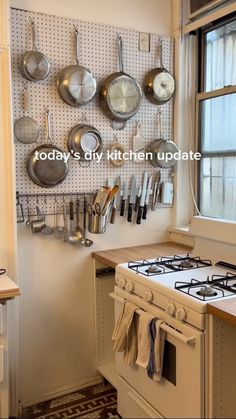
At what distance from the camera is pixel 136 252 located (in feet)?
7.75

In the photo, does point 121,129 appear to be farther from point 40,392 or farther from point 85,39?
point 40,392

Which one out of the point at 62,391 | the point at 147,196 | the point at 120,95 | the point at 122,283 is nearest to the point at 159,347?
the point at 122,283

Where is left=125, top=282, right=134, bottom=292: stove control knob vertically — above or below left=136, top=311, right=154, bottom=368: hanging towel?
above

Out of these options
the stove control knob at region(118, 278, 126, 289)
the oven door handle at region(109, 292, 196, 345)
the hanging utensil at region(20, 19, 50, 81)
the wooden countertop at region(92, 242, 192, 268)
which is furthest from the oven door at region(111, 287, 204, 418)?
the hanging utensil at region(20, 19, 50, 81)

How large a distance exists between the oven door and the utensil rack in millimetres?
694

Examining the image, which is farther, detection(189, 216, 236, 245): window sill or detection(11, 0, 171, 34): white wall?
detection(11, 0, 171, 34): white wall

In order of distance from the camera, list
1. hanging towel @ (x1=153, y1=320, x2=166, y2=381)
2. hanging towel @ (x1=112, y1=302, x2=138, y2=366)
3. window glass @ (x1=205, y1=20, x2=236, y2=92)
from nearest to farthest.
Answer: hanging towel @ (x1=153, y1=320, x2=166, y2=381) → hanging towel @ (x1=112, y1=302, x2=138, y2=366) → window glass @ (x1=205, y1=20, x2=236, y2=92)

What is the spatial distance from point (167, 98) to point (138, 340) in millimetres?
1462

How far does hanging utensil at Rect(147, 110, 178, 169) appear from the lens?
8.11 ft

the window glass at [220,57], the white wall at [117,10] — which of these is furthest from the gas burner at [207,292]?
the white wall at [117,10]

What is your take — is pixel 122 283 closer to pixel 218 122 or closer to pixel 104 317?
pixel 104 317

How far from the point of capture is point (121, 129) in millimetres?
2402

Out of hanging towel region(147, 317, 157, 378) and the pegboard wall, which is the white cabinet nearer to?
the pegboard wall

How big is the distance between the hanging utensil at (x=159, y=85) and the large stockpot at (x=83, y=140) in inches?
17.3
